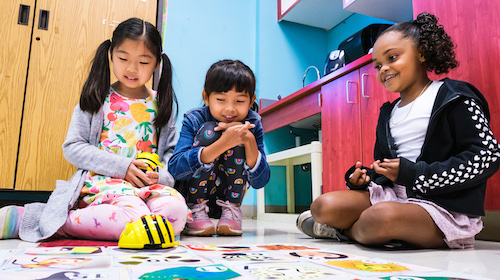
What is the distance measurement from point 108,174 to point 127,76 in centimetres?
33

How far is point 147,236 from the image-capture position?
794 millimetres

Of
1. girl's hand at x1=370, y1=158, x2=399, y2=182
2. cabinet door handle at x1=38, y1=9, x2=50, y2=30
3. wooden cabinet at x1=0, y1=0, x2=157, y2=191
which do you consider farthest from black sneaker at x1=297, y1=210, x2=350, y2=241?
cabinet door handle at x1=38, y1=9, x2=50, y2=30

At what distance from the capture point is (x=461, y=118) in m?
0.96

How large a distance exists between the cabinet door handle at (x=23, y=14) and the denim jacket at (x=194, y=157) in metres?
0.87

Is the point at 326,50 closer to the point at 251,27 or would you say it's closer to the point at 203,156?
the point at 251,27

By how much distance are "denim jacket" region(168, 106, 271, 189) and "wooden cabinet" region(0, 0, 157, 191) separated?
1.89ft

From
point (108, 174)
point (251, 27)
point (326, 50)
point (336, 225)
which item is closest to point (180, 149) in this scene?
point (108, 174)

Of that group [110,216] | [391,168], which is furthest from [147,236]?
[391,168]

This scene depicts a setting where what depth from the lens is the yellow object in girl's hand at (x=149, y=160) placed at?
1.15m

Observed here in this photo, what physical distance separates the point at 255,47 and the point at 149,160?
5.86ft

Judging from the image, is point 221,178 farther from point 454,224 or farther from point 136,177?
point 454,224

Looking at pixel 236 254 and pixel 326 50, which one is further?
pixel 326 50

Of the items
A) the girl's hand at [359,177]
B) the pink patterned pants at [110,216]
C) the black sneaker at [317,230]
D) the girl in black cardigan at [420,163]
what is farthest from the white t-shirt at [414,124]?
the pink patterned pants at [110,216]

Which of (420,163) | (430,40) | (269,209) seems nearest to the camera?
(420,163)
